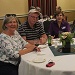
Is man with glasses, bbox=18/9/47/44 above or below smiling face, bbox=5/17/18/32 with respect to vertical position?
below

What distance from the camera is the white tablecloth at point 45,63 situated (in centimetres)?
181

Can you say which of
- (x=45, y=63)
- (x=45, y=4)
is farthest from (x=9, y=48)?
(x=45, y=4)

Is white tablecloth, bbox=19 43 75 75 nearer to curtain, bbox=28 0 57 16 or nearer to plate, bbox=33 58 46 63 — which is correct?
plate, bbox=33 58 46 63

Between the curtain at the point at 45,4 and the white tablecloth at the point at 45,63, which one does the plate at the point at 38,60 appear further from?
the curtain at the point at 45,4

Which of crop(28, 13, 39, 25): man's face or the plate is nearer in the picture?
the plate

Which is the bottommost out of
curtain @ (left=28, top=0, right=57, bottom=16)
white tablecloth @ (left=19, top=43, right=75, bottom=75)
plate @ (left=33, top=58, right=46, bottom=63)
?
white tablecloth @ (left=19, top=43, right=75, bottom=75)

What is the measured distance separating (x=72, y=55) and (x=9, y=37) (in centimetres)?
82

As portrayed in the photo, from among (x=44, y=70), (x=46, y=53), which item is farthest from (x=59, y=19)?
(x=44, y=70)

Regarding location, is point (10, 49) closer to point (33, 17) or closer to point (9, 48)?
point (9, 48)

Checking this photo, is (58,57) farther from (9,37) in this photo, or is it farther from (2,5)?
(2,5)

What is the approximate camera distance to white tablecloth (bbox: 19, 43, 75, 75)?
181 centimetres

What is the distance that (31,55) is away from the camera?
2.28 m

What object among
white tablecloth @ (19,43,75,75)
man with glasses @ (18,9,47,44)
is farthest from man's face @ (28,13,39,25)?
white tablecloth @ (19,43,75,75)

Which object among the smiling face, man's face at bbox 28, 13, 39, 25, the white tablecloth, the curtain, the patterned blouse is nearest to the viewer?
the white tablecloth
